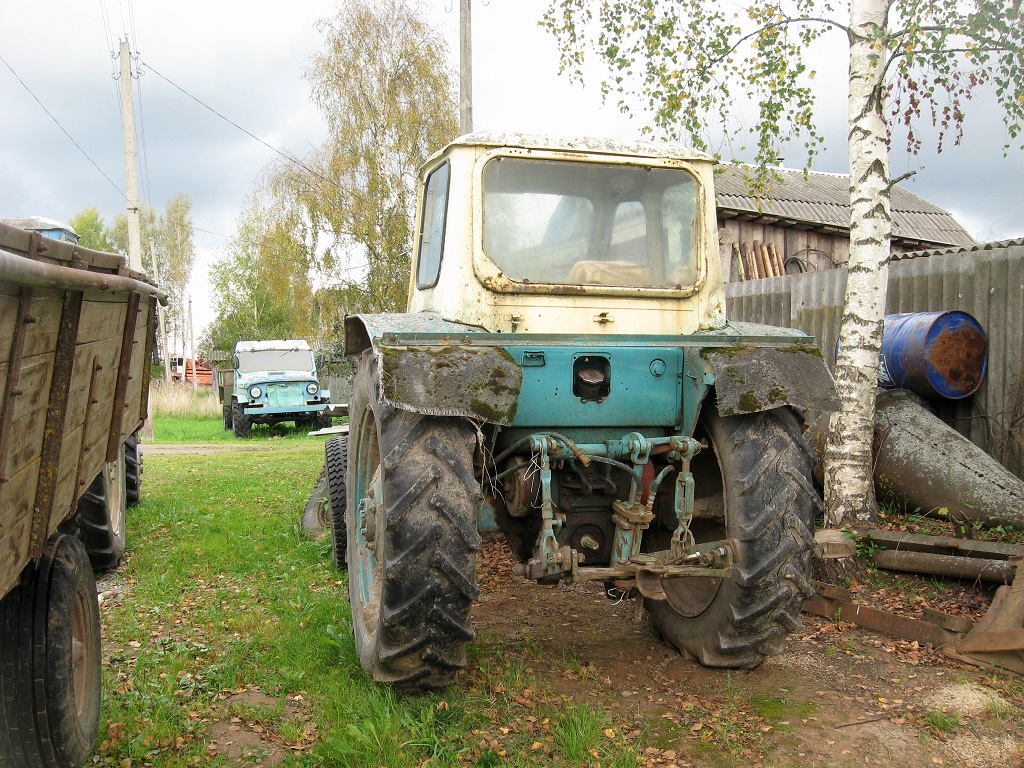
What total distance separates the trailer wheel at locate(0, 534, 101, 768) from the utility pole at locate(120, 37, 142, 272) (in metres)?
14.2

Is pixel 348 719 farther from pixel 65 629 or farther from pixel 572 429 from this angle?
pixel 572 429

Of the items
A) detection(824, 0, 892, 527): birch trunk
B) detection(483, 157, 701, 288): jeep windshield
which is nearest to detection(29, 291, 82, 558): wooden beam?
detection(483, 157, 701, 288): jeep windshield

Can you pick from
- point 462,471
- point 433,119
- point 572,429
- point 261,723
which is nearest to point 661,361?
point 572,429

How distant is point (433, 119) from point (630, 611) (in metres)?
18.6

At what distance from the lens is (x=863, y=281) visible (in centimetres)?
575

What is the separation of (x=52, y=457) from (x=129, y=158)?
634 inches

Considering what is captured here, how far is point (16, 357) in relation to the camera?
6.73 ft

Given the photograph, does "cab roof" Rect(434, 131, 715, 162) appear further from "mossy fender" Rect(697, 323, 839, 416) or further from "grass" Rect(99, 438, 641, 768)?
"grass" Rect(99, 438, 641, 768)

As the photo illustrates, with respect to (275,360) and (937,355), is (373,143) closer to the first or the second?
(275,360)

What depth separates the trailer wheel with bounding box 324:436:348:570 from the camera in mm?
5730

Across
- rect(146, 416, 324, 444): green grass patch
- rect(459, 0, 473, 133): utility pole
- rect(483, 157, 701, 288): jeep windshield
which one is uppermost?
rect(459, 0, 473, 133): utility pole

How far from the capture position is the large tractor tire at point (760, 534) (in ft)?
11.7

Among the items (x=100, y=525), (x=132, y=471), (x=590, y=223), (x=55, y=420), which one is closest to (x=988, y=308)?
(x=590, y=223)

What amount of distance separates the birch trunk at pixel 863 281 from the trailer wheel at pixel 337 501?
3.27m
